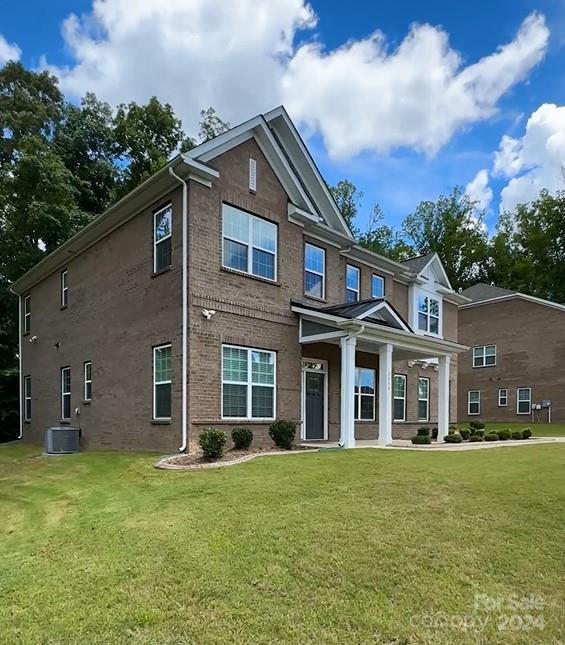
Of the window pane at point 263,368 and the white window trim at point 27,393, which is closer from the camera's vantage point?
the window pane at point 263,368

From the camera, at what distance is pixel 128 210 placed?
14.1 meters

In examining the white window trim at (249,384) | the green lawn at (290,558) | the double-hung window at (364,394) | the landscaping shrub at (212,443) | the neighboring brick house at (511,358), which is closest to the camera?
the green lawn at (290,558)

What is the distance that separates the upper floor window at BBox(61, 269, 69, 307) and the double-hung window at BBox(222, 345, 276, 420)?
8501 millimetres

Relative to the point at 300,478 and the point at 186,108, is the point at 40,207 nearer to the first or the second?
the point at 186,108

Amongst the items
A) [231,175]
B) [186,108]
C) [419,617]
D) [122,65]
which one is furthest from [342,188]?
[419,617]

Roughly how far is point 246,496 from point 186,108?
31858 millimetres

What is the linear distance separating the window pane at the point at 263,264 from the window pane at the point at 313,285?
1.64 meters

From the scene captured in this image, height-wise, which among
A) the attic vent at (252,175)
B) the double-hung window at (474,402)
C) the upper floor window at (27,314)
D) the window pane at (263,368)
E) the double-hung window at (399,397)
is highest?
the attic vent at (252,175)

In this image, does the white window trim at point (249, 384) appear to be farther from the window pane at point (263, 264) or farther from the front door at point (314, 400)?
the window pane at point (263, 264)

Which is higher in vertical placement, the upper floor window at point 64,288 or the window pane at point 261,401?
the upper floor window at point 64,288

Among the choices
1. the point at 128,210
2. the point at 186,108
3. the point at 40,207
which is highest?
the point at 186,108

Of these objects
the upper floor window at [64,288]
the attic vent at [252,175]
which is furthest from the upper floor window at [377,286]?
the upper floor window at [64,288]

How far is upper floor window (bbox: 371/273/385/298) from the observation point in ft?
63.9

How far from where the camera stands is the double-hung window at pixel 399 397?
1992 cm
